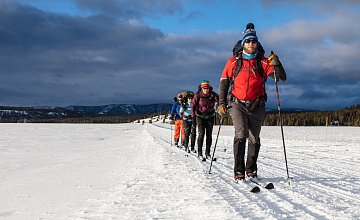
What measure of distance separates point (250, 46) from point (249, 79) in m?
0.52

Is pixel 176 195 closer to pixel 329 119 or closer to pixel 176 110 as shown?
pixel 176 110

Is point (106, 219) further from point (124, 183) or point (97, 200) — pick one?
point (124, 183)

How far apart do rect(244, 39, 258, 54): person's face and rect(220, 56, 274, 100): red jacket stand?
0.47 feet

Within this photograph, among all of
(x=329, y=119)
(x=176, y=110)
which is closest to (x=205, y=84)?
(x=176, y=110)

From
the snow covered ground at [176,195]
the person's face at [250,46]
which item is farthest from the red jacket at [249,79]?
the snow covered ground at [176,195]

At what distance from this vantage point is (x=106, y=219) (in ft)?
11.3

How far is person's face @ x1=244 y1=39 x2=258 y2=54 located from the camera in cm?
536

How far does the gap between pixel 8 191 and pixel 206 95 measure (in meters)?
6.26

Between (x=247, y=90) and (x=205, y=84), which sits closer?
(x=247, y=90)

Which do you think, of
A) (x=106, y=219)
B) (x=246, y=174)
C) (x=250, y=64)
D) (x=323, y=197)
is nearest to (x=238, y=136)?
(x=246, y=174)

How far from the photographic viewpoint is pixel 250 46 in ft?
17.6

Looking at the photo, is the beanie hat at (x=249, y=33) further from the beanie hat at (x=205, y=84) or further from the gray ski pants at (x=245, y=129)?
the beanie hat at (x=205, y=84)

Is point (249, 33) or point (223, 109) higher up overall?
point (249, 33)

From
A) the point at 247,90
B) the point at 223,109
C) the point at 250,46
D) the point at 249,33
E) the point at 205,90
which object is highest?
the point at 249,33
